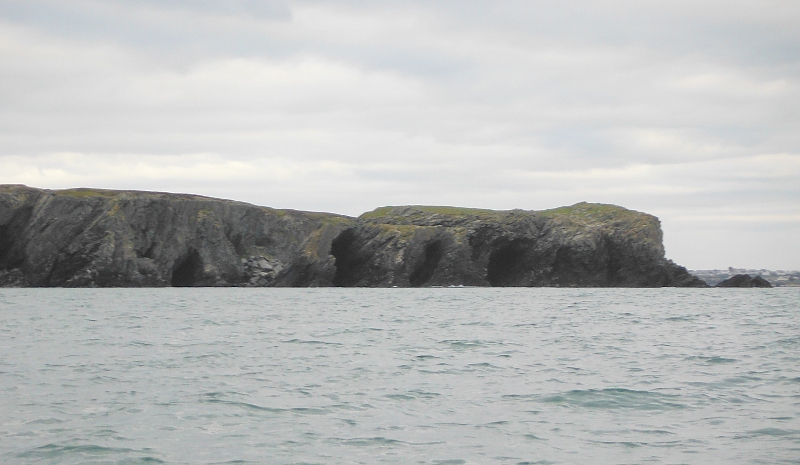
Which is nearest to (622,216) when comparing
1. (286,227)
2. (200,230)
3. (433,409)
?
(286,227)

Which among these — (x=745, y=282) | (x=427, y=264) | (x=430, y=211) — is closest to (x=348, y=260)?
(x=427, y=264)

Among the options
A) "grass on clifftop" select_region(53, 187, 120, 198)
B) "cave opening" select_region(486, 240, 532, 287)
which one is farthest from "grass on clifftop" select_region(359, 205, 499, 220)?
"grass on clifftop" select_region(53, 187, 120, 198)

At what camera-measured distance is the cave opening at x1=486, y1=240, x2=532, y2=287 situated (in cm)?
9169

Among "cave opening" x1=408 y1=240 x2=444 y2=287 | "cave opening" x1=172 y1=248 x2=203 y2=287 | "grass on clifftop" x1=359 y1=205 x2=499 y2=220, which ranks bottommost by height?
"cave opening" x1=172 y1=248 x2=203 y2=287

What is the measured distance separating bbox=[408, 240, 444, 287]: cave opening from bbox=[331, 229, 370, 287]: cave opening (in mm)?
5584

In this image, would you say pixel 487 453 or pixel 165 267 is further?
pixel 165 267

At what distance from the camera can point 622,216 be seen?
9612 cm

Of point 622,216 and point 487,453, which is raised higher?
point 622,216

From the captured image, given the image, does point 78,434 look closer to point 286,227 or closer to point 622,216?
point 286,227

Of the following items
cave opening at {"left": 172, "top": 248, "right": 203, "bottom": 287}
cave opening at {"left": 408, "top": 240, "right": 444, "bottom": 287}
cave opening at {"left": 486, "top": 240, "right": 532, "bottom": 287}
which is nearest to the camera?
cave opening at {"left": 172, "top": 248, "right": 203, "bottom": 287}

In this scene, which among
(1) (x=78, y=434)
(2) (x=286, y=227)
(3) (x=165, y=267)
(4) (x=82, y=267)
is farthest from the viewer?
(2) (x=286, y=227)

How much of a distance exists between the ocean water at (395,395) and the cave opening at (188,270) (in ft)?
184

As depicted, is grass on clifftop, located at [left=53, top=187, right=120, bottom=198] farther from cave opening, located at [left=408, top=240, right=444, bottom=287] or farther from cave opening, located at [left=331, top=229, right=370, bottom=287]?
cave opening, located at [left=408, top=240, right=444, bottom=287]

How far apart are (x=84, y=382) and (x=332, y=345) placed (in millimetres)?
8875
